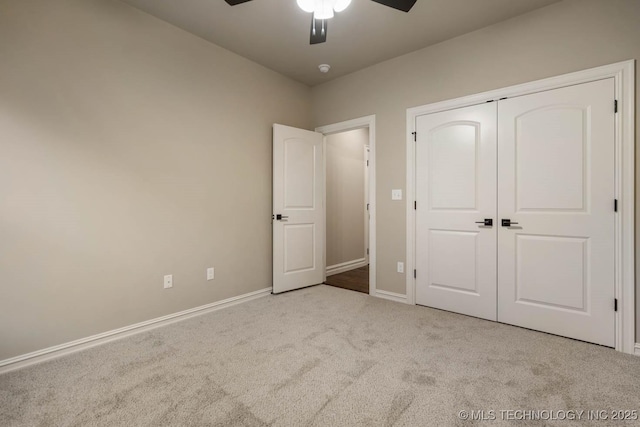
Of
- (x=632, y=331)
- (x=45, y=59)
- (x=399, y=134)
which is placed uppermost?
(x=45, y=59)

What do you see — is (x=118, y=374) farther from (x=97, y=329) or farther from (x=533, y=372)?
(x=533, y=372)

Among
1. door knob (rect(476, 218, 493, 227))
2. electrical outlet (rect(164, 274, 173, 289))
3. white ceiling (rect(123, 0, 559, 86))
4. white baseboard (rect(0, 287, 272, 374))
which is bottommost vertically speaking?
white baseboard (rect(0, 287, 272, 374))

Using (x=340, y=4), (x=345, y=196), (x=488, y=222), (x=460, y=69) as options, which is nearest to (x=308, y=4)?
(x=340, y=4)

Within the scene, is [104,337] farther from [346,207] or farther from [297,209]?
[346,207]

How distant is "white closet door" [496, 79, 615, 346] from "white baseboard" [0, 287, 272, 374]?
9.11 ft

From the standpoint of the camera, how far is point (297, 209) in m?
3.75

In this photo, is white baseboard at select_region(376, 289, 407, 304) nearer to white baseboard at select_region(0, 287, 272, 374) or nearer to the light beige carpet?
the light beige carpet

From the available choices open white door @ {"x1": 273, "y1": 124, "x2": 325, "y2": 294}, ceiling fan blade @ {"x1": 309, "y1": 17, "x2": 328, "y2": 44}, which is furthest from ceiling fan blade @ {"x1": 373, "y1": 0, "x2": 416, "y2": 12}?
open white door @ {"x1": 273, "y1": 124, "x2": 325, "y2": 294}

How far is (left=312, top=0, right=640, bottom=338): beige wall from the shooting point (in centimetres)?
223

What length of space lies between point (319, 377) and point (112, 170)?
2207mm

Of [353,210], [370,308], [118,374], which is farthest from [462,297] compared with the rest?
[118,374]

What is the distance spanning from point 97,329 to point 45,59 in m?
2.00

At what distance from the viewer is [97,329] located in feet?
7.52

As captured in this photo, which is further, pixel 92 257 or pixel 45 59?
pixel 92 257
